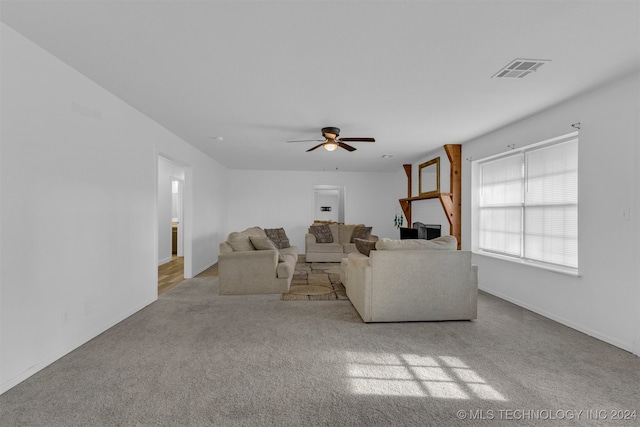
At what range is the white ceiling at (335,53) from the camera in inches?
75.3

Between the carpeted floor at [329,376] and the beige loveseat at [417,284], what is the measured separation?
0.15 metres

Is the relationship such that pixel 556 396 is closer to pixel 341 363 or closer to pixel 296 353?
pixel 341 363

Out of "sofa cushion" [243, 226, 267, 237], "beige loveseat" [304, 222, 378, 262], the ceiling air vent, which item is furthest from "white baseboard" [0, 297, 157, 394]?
"beige loveseat" [304, 222, 378, 262]

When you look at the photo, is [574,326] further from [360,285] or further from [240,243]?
[240,243]

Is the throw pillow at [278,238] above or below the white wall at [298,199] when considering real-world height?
below

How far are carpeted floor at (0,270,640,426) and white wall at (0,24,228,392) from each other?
0.30 m

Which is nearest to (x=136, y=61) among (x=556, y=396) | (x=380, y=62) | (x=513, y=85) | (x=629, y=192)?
(x=380, y=62)

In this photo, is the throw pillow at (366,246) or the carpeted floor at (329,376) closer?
the carpeted floor at (329,376)

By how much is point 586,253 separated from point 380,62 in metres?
2.87

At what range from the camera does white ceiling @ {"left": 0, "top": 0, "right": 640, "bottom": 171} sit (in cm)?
191

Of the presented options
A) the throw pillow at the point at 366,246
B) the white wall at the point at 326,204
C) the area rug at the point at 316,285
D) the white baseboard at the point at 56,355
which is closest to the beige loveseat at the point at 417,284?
the throw pillow at the point at 366,246

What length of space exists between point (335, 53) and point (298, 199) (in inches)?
267

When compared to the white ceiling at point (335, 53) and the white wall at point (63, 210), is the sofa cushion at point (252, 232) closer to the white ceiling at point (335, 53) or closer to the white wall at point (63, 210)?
the white wall at point (63, 210)

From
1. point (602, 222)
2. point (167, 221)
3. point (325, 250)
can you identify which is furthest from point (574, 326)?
point (167, 221)
